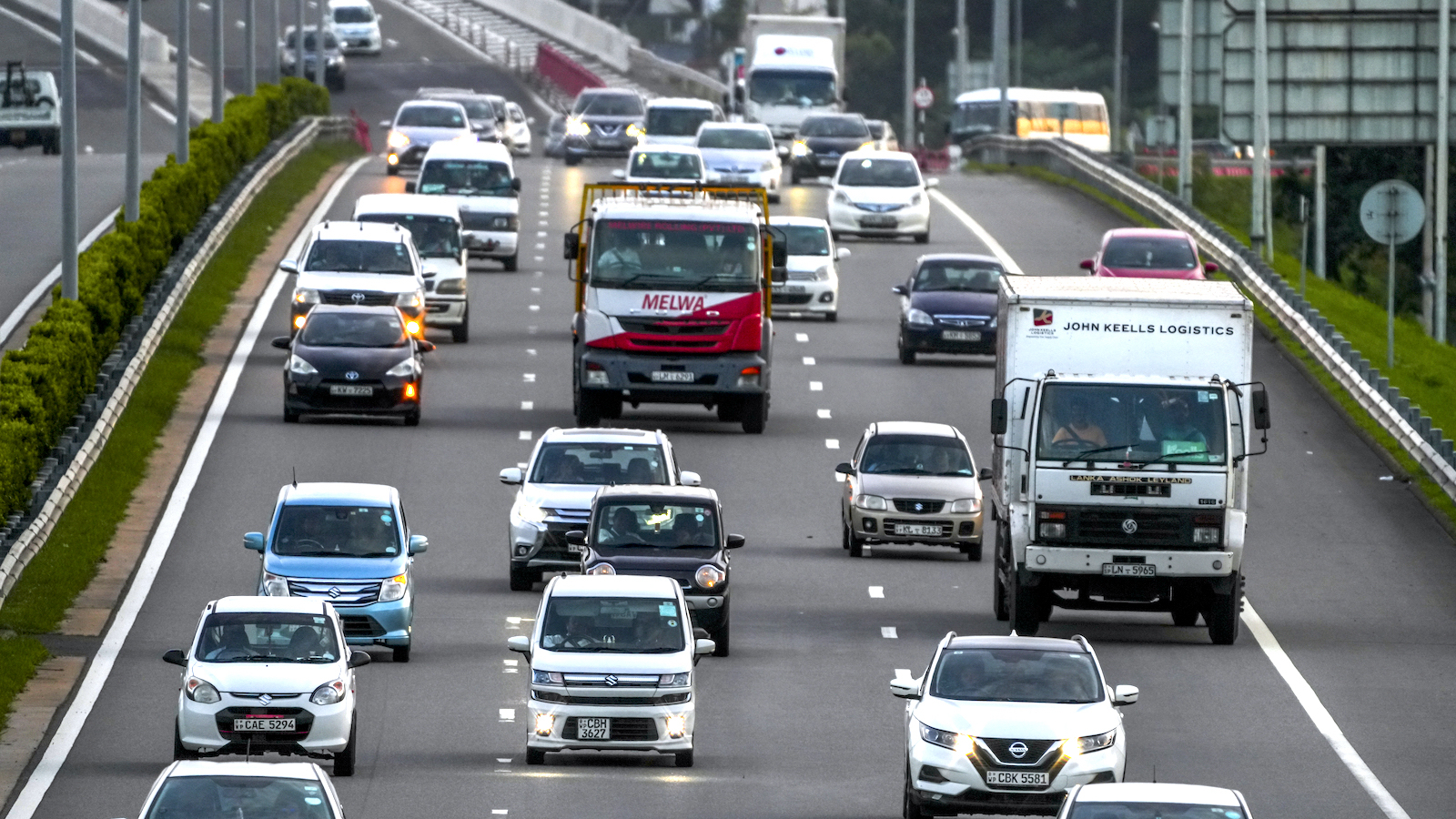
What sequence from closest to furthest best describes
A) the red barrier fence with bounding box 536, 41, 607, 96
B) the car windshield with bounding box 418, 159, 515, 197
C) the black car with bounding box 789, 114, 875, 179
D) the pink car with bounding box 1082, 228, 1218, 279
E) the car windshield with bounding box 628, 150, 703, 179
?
the pink car with bounding box 1082, 228, 1218, 279 → the car windshield with bounding box 418, 159, 515, 197 → the car windshield with bounding box 628, 150, 703, 179 → the black car with bounding box 789, 114, 875, 179 → the red barrier fence with bounding box 536, 41, 607, 96

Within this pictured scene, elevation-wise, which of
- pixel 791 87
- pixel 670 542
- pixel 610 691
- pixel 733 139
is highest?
pixel 791 87

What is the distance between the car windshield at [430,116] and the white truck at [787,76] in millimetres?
10258

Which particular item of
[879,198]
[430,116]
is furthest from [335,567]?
[430,116]

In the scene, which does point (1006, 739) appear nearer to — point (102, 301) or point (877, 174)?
point (102, 301)

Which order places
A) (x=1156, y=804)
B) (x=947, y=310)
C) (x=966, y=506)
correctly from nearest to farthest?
1. (x=1156, y=804)
2. (x=966, y=506)
3. (x=947, y=310)

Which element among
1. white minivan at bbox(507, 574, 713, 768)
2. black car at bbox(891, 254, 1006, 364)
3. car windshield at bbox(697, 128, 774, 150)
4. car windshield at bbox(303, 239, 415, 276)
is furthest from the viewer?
car windshield at bbox(697, 128, 774, 150)

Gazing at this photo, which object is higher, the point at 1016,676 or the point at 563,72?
the point at 563,72

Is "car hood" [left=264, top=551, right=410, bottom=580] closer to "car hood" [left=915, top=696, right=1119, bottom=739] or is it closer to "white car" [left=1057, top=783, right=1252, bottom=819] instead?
"car hood" [left=915, top=696, right=1119, bottom=739]

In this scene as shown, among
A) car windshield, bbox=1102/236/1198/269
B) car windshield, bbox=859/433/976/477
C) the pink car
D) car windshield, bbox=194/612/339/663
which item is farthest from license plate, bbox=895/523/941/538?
car windshield, bbox=1102/236/1198/269

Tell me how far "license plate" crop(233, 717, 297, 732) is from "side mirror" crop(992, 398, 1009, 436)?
7.97 meters

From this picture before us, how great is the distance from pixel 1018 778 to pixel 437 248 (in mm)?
28407

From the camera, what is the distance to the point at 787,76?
78812 mm

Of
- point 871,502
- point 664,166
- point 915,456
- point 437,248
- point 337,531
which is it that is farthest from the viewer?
point 664,166

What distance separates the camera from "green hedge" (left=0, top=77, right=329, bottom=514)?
107 ft
